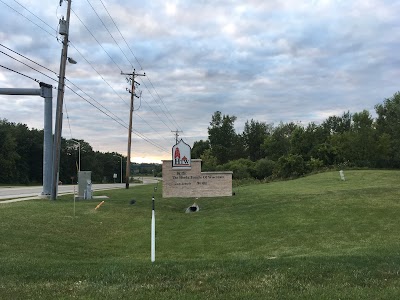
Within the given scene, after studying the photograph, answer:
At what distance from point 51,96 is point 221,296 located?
23.0 metres

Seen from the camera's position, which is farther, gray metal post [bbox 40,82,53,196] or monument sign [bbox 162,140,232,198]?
gray metal post [bbox 40,82,53,196]

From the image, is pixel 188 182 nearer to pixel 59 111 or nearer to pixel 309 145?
pixel 59 111

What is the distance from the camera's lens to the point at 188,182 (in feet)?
79.1

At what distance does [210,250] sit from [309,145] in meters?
66.2

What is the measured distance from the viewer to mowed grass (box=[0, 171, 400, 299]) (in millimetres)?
5598

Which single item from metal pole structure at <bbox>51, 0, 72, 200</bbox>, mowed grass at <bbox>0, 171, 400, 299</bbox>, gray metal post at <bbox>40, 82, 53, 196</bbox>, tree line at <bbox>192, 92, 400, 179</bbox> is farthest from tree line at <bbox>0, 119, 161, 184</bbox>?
mowed grass at <bbox>0, 171, 400, 299</bbox>

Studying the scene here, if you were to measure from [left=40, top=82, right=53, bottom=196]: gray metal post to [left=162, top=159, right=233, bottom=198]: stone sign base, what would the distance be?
7.27 metres

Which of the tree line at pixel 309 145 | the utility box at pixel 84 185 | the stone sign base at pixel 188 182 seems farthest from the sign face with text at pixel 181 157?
the tree line at pixel 309 145

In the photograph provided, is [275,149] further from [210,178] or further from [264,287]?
[264,287]

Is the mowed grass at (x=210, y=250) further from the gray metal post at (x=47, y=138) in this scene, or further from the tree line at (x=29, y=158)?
the tree line at (x=29, y=158)

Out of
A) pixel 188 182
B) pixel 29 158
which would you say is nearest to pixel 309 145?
pixel 188 182

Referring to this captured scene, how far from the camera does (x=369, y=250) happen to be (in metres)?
9.69

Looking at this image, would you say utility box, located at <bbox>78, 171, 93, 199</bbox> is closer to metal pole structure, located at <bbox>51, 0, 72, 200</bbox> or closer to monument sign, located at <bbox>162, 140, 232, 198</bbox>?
metal pole structure, located at <bbox>51, 0, 72, 200</bbox>

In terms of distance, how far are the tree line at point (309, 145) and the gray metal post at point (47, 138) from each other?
4062cm
